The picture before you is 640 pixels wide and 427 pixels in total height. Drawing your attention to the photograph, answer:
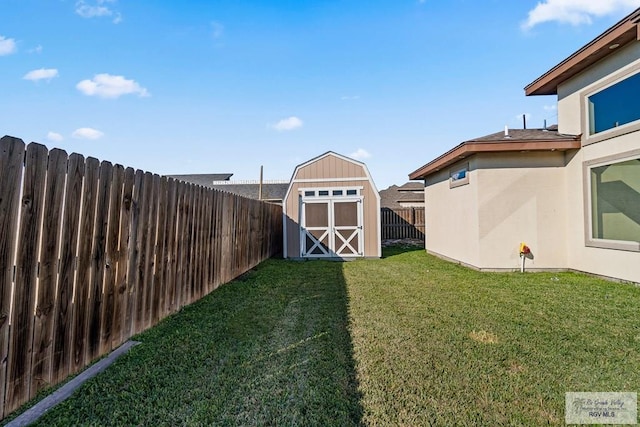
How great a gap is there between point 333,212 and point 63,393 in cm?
794

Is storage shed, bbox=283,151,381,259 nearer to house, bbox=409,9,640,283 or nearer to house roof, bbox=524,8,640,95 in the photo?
house, bbox=409,9,640,283

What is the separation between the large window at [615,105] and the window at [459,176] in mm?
2412

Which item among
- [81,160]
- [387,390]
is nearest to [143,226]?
[81,160]

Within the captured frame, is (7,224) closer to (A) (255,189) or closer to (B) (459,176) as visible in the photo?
(B) (459,176)

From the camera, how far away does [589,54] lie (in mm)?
5668

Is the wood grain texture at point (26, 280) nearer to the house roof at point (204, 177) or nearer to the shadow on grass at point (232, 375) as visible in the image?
the shadow on grass at point (232, 375)

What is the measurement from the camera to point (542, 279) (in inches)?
234

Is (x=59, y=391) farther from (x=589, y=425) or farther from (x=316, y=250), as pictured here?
(x=316, y=250)

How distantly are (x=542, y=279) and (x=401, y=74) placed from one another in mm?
7078

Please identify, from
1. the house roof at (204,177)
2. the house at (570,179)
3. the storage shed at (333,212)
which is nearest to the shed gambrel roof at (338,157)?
the storage shed at (333,212)

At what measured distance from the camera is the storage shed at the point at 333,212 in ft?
31.1
